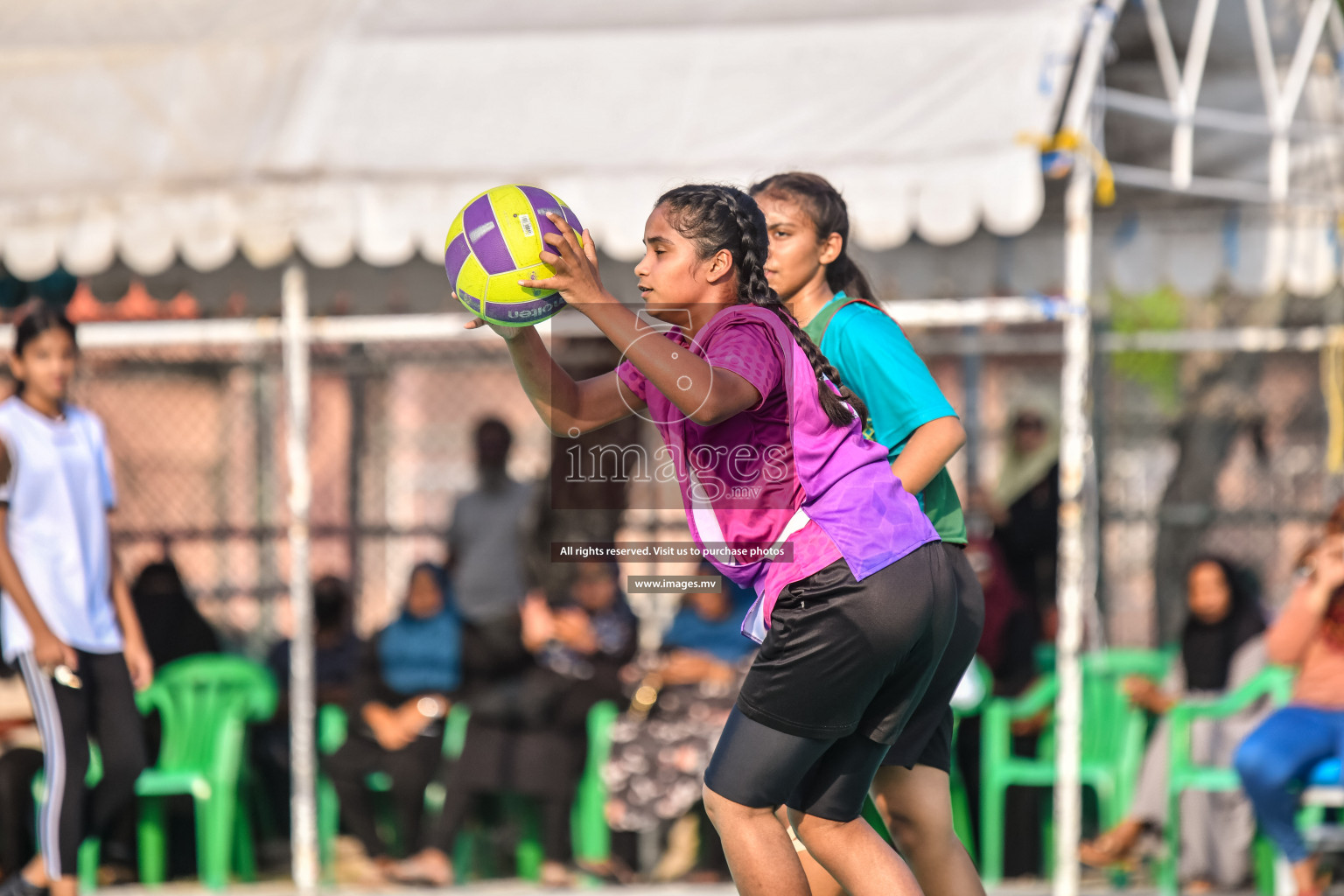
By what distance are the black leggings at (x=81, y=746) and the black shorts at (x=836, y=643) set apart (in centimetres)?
272

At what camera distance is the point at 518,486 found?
7.32m

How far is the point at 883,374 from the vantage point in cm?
321

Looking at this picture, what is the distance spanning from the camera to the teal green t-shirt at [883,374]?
321cm

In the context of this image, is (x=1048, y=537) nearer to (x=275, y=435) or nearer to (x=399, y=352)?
(x=399, y=352)

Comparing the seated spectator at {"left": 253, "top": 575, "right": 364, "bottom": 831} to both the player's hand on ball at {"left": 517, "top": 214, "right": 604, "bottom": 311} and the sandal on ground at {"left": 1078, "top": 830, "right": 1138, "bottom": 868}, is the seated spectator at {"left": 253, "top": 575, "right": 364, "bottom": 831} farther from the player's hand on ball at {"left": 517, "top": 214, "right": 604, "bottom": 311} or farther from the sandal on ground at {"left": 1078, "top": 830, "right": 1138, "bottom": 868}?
the player's hand on ball at {"left": 517, "top": 214, "right": 604, "bottom": 311}

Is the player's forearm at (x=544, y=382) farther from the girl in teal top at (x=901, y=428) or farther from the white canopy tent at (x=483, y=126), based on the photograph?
the white canopy tent at (x=483, y=126)

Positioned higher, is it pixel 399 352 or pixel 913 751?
pixel 399 352

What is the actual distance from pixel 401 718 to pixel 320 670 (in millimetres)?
656

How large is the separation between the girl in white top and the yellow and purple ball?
2443 millimetres

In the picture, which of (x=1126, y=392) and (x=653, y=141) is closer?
(x=653, y=141)

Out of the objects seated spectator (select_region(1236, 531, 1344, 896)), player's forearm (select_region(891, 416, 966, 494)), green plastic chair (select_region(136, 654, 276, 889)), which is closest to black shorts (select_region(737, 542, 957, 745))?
player's forearm (select_region(891, 416, 966, 494))

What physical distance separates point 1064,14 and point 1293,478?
173 inches

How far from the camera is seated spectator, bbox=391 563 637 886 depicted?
6.14m

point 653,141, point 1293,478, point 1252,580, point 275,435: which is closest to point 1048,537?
point 1252,580
